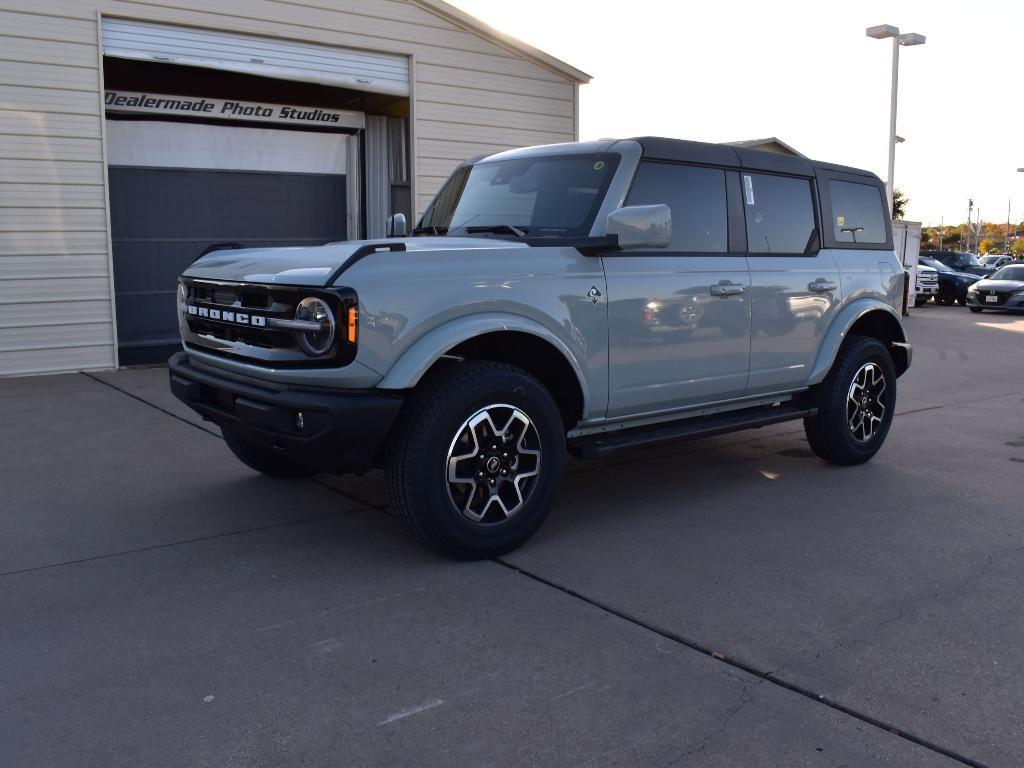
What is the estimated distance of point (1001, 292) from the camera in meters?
23.0

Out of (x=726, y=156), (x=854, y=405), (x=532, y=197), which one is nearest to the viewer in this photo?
(x=532, y=197)

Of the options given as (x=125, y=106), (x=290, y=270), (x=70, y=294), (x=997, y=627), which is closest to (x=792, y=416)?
(x=997, y=627)

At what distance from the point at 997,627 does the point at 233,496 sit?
3979 millimetres

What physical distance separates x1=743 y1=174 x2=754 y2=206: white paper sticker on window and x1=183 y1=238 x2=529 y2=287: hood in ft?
5.77

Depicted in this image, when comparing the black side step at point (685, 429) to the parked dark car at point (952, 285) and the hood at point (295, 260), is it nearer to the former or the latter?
the hood at point (295, 260)

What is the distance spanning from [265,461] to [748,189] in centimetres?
334

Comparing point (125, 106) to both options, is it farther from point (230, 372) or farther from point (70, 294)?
point (230, 372)

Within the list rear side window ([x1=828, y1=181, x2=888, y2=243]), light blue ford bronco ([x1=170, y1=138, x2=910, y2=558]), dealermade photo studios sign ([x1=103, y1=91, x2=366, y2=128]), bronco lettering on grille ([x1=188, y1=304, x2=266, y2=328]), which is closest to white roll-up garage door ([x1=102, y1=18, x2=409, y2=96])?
dealermade photo studios sign ([x1=103, y1=91, x2=366, y2=128])

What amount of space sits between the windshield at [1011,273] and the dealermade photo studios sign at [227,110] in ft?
59.1

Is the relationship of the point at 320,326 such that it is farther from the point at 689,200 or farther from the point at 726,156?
the point at 726,156

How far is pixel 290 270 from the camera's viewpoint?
4.18m

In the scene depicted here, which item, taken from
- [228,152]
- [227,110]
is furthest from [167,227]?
[227,110]

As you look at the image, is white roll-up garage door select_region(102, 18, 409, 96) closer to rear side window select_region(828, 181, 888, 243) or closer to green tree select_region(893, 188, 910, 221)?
rear side window select_region(828, 181, 888, 243)

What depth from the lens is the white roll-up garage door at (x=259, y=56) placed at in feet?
33.6
